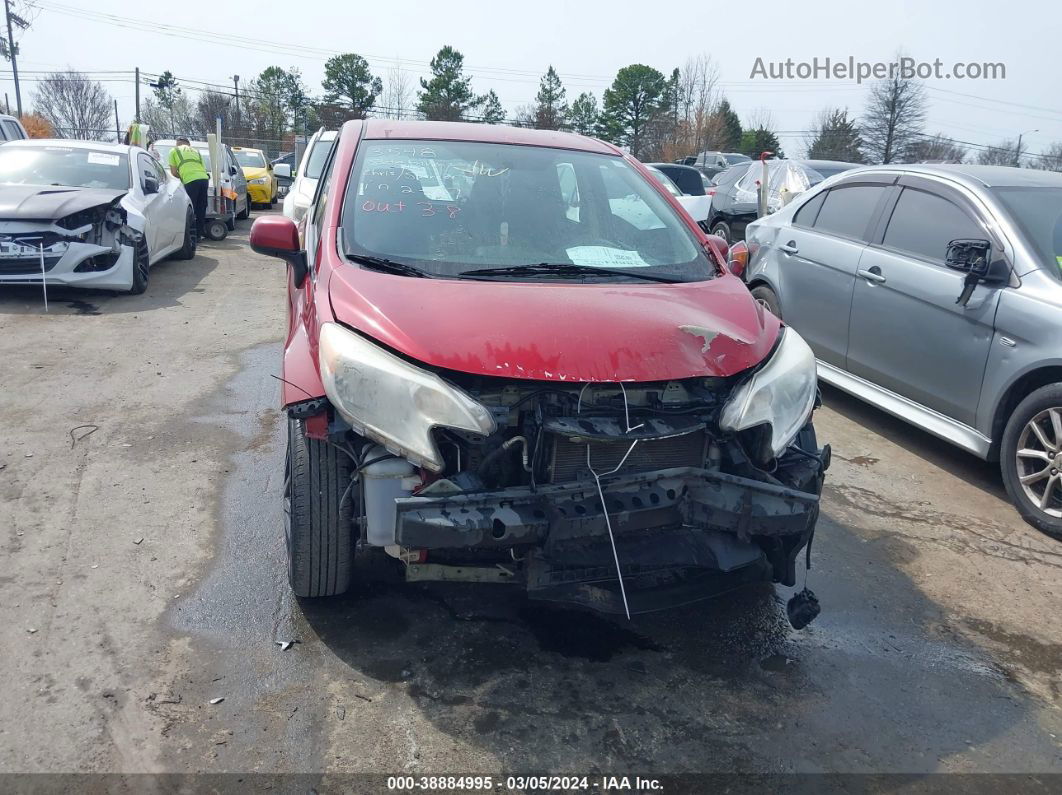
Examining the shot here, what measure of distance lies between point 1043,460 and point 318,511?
3717mm

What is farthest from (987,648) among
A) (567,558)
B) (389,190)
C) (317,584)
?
(389,190)

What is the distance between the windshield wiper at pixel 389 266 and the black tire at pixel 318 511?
675 mm

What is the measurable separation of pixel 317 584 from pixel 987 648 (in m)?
2.65

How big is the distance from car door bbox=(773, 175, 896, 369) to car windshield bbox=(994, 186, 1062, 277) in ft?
3.07

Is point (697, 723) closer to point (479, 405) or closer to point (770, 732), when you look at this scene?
point (770, 732)

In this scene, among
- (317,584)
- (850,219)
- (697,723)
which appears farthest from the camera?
(850,219)

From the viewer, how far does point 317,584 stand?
127 inches

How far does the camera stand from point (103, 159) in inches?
382

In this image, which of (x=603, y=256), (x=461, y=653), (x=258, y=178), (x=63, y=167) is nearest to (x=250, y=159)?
(x=258, y=178)

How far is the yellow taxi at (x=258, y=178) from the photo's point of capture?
65.8 feet

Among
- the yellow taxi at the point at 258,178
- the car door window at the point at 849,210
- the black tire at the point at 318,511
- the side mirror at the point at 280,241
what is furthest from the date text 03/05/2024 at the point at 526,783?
the yellow taxi at the point at 258,178

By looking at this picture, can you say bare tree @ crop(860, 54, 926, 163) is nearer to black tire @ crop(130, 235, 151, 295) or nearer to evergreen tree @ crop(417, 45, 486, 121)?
evergreen tree @ crop(417, 45, 486, 121)

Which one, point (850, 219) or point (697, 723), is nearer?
point (697, 723)

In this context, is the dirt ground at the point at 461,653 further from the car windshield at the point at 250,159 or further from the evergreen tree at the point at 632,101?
the evergreen tree at the point at 632,101
